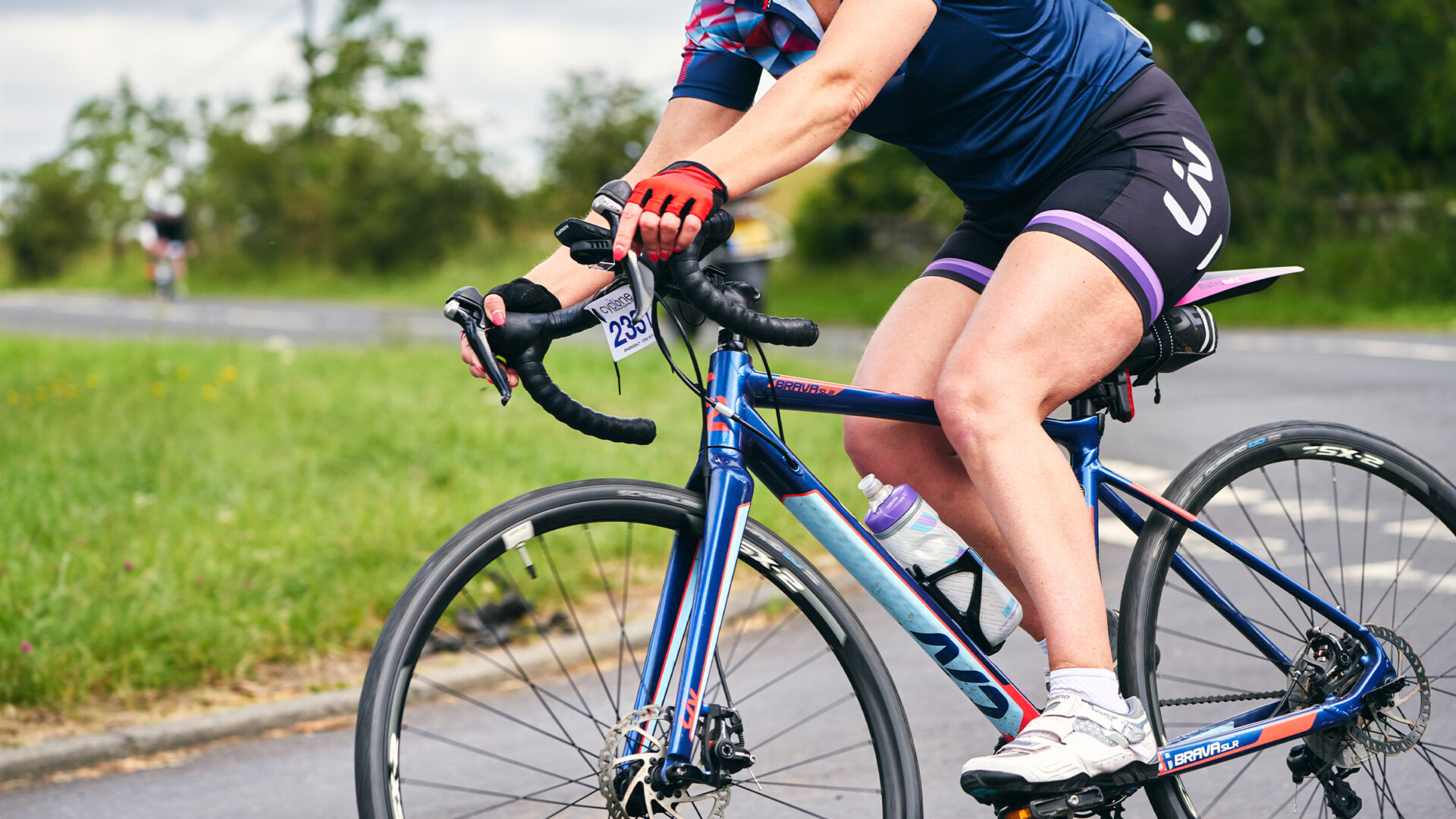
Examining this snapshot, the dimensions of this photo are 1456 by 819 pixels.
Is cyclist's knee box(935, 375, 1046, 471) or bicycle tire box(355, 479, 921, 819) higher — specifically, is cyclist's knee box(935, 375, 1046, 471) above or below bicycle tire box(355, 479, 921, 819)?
above

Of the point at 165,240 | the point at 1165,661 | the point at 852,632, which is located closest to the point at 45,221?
the point at 165,240

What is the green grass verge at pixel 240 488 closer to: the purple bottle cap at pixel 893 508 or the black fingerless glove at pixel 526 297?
the purple bottle cap at pixel 893 508

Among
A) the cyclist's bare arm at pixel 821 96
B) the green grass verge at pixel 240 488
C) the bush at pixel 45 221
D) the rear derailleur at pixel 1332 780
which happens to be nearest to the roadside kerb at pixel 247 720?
the green grass verge at pixel 240 488

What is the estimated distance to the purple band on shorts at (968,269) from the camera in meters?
2.63

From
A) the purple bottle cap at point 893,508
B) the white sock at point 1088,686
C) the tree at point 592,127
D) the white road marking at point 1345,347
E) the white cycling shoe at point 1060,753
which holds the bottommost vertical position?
the white cycling shoe at point 1060,753

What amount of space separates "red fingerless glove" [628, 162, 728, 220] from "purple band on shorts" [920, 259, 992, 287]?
0.80 m

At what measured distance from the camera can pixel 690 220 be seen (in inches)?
74.9

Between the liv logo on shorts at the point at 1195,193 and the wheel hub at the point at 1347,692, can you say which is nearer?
the liv logo on shorts at the point at 1195,193

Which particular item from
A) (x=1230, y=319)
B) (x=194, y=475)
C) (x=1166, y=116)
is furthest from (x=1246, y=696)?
(x=1230, y=319)

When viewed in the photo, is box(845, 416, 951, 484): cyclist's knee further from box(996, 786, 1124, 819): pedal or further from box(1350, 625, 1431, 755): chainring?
box(1350, 625, 1431, 755): chainring

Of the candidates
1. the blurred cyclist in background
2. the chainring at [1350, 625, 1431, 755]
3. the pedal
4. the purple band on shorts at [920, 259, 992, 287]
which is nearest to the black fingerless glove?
the purple band on shorts at [920, 259, 992, 287]

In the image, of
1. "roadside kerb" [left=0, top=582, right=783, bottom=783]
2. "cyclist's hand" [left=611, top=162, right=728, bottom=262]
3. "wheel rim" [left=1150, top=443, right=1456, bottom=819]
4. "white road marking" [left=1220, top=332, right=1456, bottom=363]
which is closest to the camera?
"cyclist's hand" [left=611, top=162, right=728, bottom=262]

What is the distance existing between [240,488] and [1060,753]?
4.69 m

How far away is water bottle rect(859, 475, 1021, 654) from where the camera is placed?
2355 millimetres
